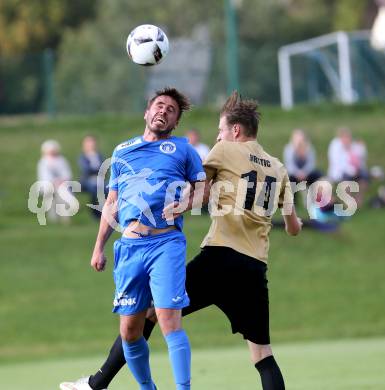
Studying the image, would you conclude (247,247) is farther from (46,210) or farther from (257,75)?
(257,75)

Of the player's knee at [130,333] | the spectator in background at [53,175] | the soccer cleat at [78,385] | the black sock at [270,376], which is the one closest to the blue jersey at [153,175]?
the player's knee at [130,333]

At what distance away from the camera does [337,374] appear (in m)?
9.92

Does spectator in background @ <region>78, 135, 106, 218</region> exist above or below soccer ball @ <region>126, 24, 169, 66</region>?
below

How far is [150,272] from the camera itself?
764cm

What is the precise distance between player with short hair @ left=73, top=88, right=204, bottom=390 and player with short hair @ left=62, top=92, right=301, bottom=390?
15cm

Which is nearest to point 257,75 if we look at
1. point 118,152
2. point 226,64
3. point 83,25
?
point 226,64

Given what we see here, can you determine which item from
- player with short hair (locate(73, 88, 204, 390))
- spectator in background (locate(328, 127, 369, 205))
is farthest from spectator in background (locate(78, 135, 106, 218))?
player with short hair (locate(73, 88, 204, 390))

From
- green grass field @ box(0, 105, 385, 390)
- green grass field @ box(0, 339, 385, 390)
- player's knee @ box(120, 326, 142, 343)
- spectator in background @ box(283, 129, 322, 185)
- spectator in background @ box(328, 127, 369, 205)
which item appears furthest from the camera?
spectator in background @ box(328, 127, 369, 205)

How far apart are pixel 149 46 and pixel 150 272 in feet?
5.71

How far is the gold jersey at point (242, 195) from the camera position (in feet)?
25.5

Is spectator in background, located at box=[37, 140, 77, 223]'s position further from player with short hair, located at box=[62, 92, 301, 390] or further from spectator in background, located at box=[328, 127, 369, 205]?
player with short hair, located at box=[62, 92, 301, 390]

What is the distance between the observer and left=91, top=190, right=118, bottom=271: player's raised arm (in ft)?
26.0

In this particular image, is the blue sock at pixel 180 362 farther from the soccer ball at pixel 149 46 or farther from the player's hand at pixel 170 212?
the soccer ball at pixel 149 46

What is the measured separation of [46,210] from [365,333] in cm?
775
